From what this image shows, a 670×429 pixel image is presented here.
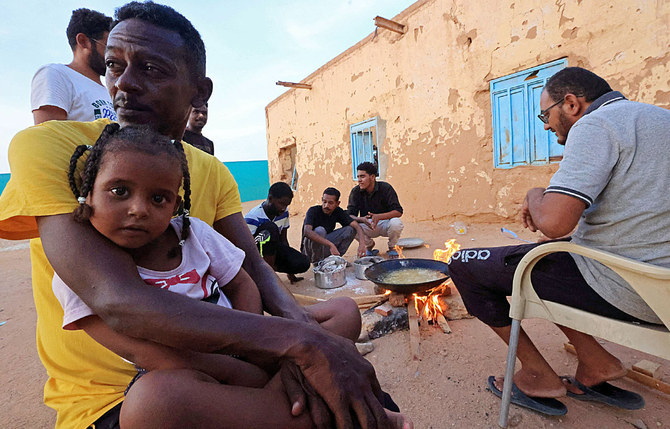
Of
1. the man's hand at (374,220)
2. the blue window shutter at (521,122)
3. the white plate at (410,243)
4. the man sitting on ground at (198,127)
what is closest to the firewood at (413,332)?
the man's hand at (374,220)

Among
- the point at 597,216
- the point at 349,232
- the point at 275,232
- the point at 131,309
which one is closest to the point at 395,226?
the point at 349,232

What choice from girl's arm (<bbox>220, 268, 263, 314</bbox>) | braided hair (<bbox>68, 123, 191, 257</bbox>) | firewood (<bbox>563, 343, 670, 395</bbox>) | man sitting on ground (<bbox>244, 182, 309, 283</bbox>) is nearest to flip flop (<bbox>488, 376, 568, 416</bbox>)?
firewood (<bbox>563, 343, 670, 395</bbox>)

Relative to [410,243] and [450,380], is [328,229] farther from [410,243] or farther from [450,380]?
[450,380]

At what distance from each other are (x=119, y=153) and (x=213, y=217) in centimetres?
54

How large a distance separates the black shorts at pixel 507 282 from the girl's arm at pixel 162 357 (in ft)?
4.82

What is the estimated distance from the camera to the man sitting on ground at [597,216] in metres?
1.46

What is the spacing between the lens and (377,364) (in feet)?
7.92

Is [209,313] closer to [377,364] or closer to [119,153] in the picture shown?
[119,153]

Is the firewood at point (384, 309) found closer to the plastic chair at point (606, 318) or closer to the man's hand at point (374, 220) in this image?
the plastic chair at point (606, 318)

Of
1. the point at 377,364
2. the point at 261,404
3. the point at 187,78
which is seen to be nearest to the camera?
the point at 261,404

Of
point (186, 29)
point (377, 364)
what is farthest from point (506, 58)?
point (186, 29)

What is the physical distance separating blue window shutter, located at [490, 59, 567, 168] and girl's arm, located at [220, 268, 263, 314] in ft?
18.7

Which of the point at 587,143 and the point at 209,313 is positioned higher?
the point at 587,143

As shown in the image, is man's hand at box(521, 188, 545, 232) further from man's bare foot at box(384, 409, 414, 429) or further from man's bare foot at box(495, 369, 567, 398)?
man's bare foot at box(384, 409, 414, 429)
